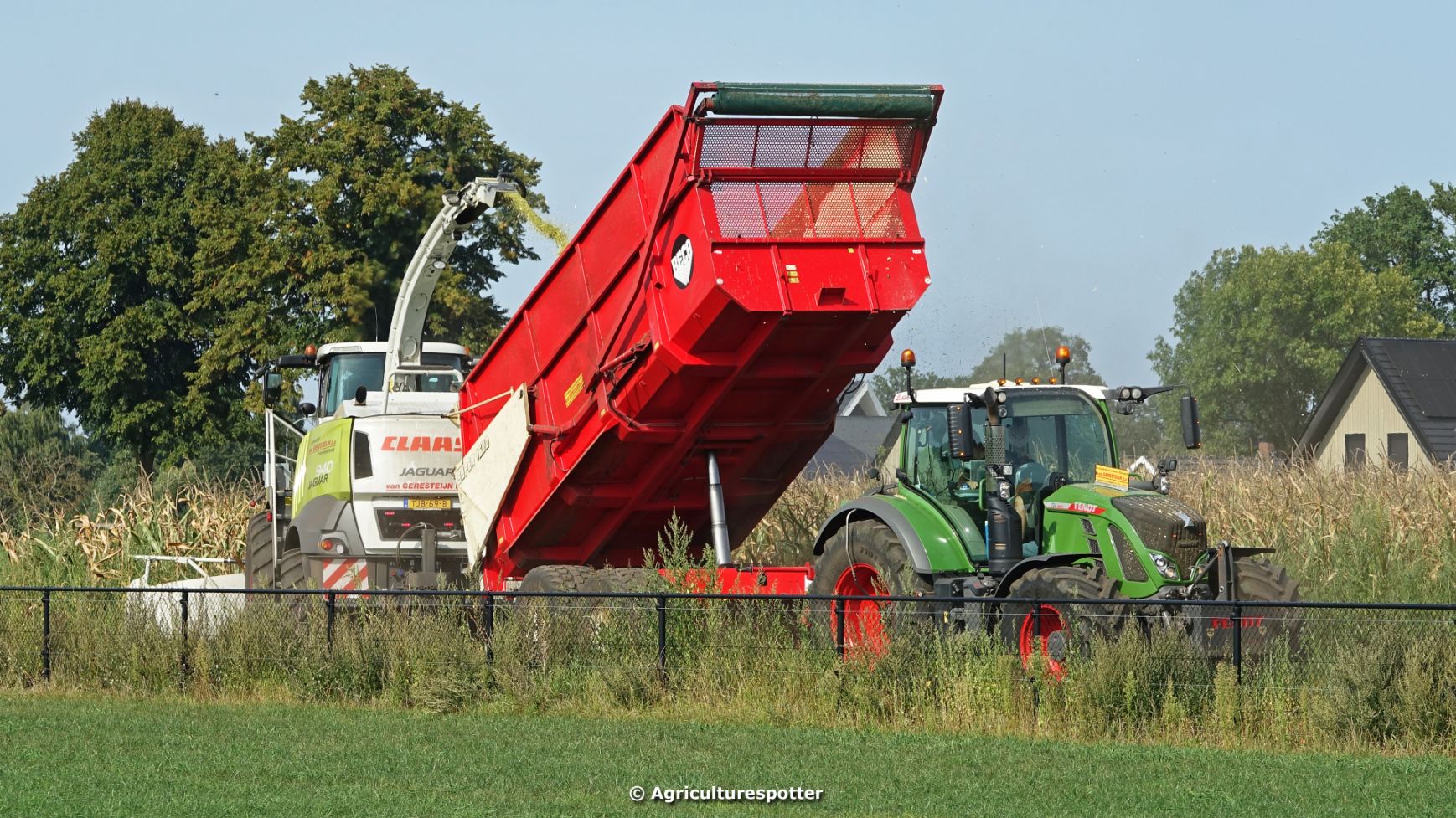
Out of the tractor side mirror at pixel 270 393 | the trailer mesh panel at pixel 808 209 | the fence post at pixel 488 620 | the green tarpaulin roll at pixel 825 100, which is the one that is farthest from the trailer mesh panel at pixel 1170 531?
the tractor side mirror at pixel 270 393

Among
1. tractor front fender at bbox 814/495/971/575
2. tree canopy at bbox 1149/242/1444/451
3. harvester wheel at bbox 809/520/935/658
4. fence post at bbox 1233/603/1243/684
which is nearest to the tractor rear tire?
harvester wheel at bbox 809/520/935/658

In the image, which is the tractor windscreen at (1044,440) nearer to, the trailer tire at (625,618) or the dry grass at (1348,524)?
the trailer tire at (625,618)

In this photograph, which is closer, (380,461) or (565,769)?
(565,769)

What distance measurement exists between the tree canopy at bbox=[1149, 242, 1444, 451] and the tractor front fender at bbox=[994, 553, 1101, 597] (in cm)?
5078

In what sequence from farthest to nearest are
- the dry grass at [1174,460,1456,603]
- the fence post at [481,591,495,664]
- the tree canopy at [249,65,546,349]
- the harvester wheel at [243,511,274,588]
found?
the tree canopy at [249,65,546,349] < the harvester wheel at [243,511,274,588] < the dry grass at [1174,460,1456,603] < the fence post at [481,591,495,664]

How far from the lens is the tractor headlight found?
39.9 ft

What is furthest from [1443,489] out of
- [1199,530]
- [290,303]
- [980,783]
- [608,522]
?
[290,303]

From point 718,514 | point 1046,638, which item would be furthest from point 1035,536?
point 718,514

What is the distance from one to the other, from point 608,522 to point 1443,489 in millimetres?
9415

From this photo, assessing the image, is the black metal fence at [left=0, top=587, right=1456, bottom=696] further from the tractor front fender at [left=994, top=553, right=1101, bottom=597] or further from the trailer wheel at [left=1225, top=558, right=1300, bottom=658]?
the tractor front fender at [left=994, top=553, right=1101, bottom=597]

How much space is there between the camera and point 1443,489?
1858 cm

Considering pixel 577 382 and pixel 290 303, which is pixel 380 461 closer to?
pixel 577 382

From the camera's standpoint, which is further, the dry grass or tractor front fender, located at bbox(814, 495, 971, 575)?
the dry grass

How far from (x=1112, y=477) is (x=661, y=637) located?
3.58m
